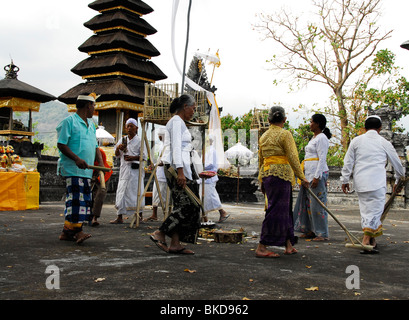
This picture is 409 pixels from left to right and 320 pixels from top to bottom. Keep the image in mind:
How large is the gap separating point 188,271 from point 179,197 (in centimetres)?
108

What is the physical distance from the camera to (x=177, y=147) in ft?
15.7

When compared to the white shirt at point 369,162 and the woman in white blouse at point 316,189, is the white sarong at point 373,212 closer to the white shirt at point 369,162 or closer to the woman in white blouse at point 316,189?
the white shirt at point 369,162

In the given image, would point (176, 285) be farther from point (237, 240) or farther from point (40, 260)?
point (237, 240)

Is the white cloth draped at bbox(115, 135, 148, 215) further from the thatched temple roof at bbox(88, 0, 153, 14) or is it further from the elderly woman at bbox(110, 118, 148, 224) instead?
the thatched temple roof at bbox(88, 0, 153, 14)

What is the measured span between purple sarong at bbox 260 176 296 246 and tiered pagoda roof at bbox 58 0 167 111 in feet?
78.8

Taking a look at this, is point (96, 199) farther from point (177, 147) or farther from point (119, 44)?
point (119, 44)

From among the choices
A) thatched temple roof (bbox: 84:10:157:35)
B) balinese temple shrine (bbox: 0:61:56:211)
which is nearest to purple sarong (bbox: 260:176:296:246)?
balinese temple shrine (bbox: 0:61:56:211)

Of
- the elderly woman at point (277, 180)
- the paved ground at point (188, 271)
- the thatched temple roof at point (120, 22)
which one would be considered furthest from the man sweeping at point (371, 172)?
the thatched temple roof at point (120, 22)

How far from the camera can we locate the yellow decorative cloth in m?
4.93

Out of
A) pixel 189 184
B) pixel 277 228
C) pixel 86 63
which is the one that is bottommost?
pixel 277 228
